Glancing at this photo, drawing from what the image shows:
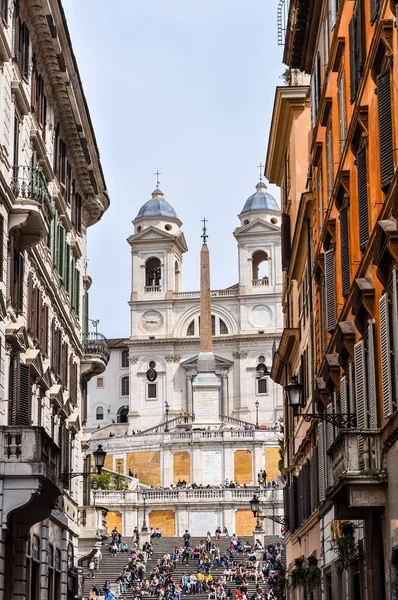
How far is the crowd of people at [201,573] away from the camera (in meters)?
62.6

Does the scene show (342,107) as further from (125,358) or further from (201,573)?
(125,358)

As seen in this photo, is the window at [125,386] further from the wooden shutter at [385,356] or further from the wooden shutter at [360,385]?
the wooden shutter at [385,356]

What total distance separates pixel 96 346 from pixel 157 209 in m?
96.4

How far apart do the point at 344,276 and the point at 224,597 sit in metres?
40.9

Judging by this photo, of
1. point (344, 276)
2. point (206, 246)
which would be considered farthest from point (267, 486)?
point (344, 276)

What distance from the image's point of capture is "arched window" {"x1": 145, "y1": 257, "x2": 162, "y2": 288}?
13988 cm

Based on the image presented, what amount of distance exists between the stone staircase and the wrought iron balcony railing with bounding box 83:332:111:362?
835 inches

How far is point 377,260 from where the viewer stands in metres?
18.3

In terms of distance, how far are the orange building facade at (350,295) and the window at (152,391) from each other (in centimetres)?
9522

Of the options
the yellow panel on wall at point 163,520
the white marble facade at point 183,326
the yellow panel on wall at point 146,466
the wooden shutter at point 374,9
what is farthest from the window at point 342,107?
the white marble facade at point 183,326

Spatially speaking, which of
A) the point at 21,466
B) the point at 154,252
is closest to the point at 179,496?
the point at 154,252

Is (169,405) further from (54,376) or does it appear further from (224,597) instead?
(54,376)

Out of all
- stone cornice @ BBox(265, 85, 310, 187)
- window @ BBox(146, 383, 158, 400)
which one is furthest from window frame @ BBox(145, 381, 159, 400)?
stone cornice @ BBox(265, 85, 310, 187)

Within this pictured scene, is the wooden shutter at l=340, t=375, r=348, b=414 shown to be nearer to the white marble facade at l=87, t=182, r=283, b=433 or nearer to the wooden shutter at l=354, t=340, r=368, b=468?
the wooden shutter at l=354, t=340, r=368, b=468
